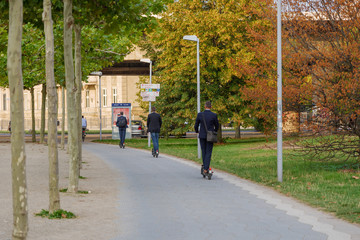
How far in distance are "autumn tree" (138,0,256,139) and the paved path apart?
2077cm

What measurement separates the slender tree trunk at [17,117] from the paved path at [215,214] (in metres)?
1.31

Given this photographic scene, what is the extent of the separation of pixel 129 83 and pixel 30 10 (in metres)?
68.7

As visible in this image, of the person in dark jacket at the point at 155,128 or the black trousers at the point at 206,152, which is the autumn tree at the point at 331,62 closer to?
the black trousers at the point at 206,152

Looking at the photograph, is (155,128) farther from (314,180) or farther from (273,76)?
(314,180)

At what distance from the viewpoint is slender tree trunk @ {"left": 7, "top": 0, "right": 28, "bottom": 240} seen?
6.51 meters

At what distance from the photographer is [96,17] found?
45.9 ft

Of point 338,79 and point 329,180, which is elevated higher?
point 338,79

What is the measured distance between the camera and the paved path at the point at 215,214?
7.69 metres

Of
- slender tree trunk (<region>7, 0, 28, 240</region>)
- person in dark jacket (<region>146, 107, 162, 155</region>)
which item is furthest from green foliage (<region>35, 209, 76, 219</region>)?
person in dark jacket (<region>146, 107, 162, 155</region>)

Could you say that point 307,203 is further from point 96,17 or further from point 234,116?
point 234,116

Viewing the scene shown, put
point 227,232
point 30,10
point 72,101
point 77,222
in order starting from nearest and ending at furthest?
point 227,232 → point 77,222 → point 72,101 → point 30,10

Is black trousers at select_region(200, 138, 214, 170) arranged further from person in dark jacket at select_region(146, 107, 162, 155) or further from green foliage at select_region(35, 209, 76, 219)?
person in dark jacket at select_region(146, 107, 162, 155)

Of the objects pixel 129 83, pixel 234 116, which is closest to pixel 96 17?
pixel 234 116

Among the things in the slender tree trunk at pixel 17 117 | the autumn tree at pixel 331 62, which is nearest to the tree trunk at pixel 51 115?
the slender tree trunk at pixel 17 117
